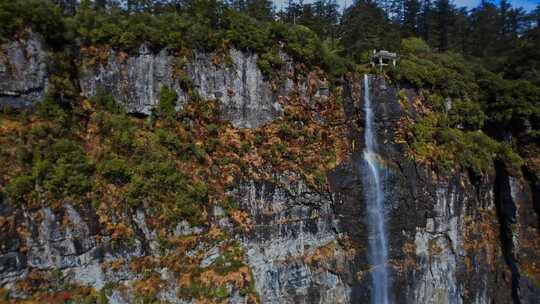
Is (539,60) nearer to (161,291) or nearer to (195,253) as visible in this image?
(195,253)

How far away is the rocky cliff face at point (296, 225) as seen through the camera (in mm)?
14125

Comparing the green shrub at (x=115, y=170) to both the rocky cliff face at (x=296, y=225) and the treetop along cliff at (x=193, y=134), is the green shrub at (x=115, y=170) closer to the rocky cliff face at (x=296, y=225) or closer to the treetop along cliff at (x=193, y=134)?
the treetop along cliff at (x=193, y=134)

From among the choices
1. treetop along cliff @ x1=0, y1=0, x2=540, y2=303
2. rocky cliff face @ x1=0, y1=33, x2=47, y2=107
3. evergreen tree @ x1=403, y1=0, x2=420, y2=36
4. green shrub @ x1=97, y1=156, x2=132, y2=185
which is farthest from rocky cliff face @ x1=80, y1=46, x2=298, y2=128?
evergreen tree @ x1=403, y1=0, x2=420, y2=36

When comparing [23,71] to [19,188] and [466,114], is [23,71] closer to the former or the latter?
[19,188]

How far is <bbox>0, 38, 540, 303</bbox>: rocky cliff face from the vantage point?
46.3 feet

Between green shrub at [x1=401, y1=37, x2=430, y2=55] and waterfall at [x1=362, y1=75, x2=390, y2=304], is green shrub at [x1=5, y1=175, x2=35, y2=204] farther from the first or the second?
green shrub at [x1=401, y1=37, x2=430, y2=55]

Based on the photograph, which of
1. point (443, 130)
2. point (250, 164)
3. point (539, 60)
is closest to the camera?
point (250, 164)

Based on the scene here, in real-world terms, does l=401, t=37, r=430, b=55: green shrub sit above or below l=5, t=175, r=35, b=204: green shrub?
above

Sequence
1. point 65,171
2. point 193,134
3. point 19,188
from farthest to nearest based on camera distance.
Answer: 1. point 193,134
2. point 65,171
3. point 19,188

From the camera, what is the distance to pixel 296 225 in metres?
19.0

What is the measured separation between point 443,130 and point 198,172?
16.7 meters

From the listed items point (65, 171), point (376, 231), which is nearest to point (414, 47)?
point (376, 231)

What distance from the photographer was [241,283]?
16.7 m

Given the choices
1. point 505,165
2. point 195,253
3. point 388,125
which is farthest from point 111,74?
point 505,165
